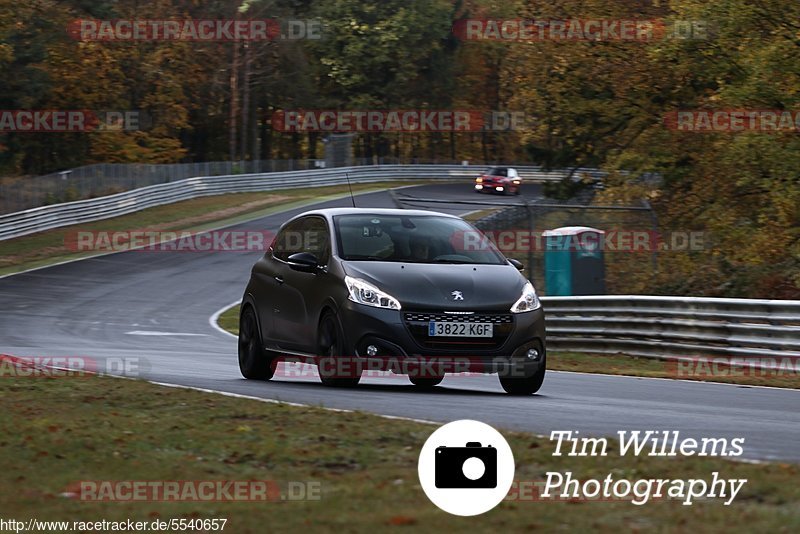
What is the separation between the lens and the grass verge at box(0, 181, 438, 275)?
42719 mm

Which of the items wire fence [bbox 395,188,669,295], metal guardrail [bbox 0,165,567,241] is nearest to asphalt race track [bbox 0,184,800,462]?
wire fence [bbox 395,188,669,295]

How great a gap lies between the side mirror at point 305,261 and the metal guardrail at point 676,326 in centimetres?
684

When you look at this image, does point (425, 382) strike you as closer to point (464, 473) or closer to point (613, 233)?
point (464, 473)

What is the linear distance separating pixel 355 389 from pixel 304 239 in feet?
6.47

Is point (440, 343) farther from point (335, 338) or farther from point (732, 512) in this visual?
point (732, 512)

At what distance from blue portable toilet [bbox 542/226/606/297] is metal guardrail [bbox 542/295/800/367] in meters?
1.43

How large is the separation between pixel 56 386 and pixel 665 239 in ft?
76.6

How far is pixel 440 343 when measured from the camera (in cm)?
1185

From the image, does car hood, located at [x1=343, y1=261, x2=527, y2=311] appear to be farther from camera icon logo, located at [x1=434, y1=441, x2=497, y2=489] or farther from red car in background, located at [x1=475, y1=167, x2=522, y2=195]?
red car in background, located at [x1=475, y1=167, x2=522, y2=195]

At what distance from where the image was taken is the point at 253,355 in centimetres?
1399

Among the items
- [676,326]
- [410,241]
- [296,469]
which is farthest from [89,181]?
[296,469]

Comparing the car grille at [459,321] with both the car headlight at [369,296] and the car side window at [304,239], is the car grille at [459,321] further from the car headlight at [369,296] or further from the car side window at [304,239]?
the car side window at [304,239]

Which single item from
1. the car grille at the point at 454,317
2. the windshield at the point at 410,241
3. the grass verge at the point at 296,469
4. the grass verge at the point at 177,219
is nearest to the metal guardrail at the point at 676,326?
the windshield at the point at 410,241

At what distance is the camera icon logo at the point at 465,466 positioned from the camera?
6.23 meters
